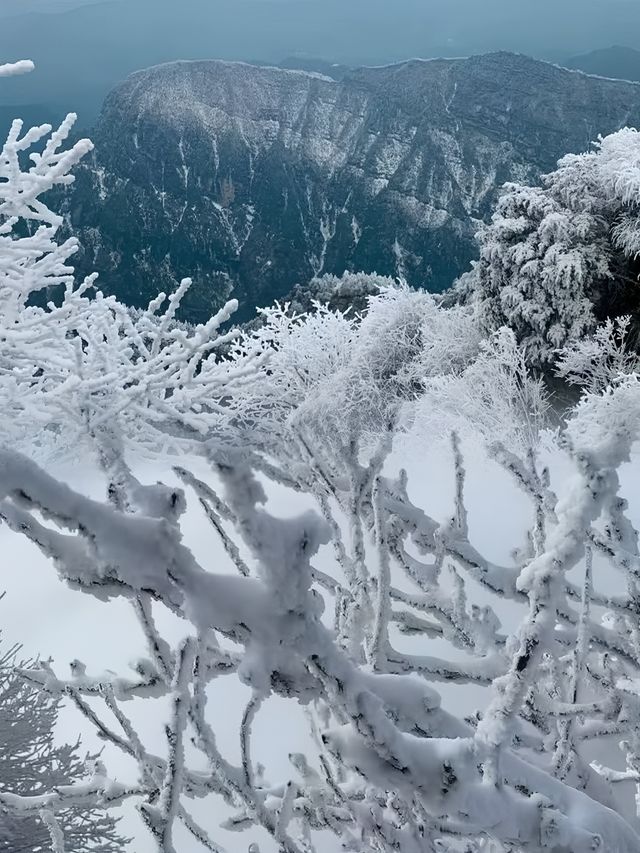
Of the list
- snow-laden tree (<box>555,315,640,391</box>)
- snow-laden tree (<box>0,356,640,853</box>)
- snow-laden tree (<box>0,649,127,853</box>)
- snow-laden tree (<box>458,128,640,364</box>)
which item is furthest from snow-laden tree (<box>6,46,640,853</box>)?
snow-laden tree (<box>458,128,640,364</box>)

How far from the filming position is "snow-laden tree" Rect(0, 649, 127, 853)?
3.83m

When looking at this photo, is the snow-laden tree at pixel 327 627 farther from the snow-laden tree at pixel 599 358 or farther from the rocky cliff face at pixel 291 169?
the rocky cliff face at pixel 291 169

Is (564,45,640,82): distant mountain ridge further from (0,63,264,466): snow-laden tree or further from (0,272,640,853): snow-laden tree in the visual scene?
(0,272,640,853): snow-laden tree

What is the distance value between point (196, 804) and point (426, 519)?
2.60m

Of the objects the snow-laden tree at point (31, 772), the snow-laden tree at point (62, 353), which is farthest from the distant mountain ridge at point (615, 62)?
the snow-laden tree at point (31, 772)

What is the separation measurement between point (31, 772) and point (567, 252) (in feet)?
38.3

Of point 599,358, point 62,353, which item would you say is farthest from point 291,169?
point 62,353

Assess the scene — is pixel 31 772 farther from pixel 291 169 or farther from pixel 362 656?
pixel 291 169

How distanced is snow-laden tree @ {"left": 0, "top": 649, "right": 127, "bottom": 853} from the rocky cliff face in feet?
191

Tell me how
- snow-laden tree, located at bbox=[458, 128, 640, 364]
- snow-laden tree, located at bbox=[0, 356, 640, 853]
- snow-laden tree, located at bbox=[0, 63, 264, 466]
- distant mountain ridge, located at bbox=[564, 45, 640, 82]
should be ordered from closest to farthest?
snow-laden tree, located at bbox=[0, 356, 640, 853], snow-laden tree, located at bbox=[0, 63, 264, 466], snow-laden tree, located at bbox=[458, 128, 640, 364], distant mountain ridge, located at bbox=[564, 45, 640, 82]

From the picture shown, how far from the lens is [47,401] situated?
3.60m

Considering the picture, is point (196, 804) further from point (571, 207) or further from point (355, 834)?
point (571, 207)

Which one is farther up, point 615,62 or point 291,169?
point 615,62

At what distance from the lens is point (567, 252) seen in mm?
11969
